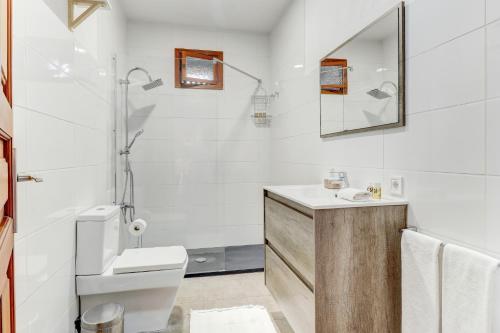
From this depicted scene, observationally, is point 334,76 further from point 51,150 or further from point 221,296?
point 221,296

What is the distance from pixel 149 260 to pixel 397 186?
1514 millimetres

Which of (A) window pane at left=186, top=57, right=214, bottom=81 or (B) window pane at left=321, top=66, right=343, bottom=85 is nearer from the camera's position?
(B) window pane at left=321, top=66, right=343, bottom=85

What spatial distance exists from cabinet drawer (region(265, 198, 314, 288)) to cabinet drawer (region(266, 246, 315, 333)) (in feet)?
0.20

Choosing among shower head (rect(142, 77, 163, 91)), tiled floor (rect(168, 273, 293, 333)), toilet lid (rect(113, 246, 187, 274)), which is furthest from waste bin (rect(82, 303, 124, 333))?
shower head (rect(142, 77, 163, 91))

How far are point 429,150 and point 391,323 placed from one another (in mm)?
787

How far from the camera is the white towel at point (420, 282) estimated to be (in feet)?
3.52

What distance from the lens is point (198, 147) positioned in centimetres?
328

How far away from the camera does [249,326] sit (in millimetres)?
1969

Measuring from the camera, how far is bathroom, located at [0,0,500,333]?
106 cm

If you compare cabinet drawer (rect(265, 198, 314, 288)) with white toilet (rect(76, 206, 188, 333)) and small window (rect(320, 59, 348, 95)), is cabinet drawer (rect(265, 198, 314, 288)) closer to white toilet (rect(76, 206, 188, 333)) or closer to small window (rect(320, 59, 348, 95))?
white toilet (rect(76, 206, 188, 333))

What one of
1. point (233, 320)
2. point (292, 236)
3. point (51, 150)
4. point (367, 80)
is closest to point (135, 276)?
point (233, 320)

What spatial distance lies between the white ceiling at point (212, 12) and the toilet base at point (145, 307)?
249 centimetres

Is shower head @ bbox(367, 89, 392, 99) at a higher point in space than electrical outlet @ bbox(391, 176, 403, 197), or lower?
higher

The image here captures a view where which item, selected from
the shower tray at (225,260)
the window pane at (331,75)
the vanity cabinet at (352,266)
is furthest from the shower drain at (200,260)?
the window pane at (331,75)
